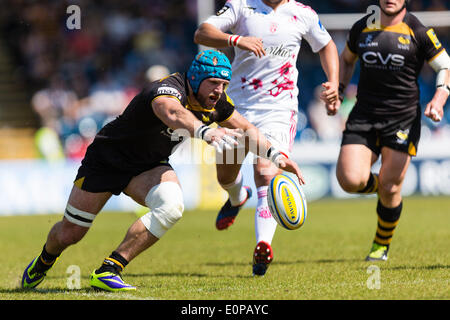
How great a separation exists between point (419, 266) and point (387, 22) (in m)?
2.28

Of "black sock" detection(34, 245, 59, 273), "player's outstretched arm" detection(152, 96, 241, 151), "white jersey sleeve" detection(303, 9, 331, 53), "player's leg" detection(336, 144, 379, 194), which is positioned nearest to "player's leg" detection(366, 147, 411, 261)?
"player's leg" detection(336, 144, 379, 194)

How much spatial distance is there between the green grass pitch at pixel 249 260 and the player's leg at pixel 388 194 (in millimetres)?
210

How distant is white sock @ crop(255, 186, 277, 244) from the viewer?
689cm

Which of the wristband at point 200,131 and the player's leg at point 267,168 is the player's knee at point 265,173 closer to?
the player's leg at point 267,168

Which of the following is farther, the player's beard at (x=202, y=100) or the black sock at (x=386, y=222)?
the black sock at (x=386, y=222)

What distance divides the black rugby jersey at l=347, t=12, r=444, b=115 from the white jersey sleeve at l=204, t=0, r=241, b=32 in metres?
1.18

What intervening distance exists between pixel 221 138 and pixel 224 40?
1.86m

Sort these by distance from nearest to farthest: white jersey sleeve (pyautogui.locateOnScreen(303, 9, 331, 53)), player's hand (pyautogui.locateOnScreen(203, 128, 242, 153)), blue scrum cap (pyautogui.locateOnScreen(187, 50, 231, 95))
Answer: player's hand (pyautogui.locateOnScreen(203, 128, 242, 153)), blue scrum cap (pyautogui.locateOnScreen(187, 50, 231, 95)), white jersey sleeve (pyautogui.locateOnScreen(303, 9, 331, 53))

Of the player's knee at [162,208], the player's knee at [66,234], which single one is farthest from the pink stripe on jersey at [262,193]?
the player's knee at [66,234]

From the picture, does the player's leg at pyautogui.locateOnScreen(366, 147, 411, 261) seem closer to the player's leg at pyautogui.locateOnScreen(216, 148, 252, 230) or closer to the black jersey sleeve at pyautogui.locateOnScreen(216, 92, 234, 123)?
the player's leg at pyautogui.locateOnScreen(216, 148, 252, 230)

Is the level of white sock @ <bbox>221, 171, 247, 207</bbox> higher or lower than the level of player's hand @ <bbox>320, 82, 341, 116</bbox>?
lower

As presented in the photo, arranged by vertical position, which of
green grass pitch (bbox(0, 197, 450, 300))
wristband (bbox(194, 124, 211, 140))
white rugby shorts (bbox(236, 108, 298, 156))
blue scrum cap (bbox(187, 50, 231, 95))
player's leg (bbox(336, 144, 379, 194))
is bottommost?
green grass pitch (bbox(0, 197, 450, 300))

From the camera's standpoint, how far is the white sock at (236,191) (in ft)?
27.4

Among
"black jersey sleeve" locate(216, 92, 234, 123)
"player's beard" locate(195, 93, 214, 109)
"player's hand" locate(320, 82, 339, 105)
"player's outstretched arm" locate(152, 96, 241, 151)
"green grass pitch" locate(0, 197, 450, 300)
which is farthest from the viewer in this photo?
"player's hand" locate(320, 82, 339, 105)
